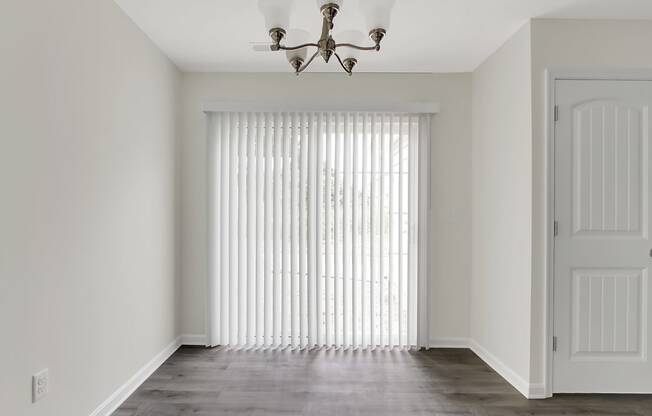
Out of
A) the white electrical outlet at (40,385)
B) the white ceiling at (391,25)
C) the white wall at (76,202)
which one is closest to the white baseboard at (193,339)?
the white wall at (76,202)

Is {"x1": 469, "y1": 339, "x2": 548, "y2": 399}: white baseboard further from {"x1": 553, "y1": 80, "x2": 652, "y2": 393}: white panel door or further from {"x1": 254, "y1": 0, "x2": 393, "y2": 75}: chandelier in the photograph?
{"x1": 254, "y1": 0, "x2": 393, "y2": 75}: chandelier

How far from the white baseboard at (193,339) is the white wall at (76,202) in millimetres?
589

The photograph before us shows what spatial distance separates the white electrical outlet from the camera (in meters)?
1.90

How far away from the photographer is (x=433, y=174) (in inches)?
153

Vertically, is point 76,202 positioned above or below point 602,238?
above

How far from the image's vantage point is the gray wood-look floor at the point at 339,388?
8.71ft

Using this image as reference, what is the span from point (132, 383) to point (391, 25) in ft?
10.0

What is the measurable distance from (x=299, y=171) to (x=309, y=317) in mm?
1329

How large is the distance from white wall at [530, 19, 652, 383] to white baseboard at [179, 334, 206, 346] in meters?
2.77

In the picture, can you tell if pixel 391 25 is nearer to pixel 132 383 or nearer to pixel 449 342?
pixel 449 342

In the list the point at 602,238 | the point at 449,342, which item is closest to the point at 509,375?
the point at 449,342

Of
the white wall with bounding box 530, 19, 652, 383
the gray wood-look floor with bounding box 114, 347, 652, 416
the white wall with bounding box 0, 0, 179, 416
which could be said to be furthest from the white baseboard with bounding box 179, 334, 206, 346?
the white wall with bounding box 530, 19, 652, 383

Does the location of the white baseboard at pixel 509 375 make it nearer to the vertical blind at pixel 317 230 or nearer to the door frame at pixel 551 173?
the door frame at pixel 551 173

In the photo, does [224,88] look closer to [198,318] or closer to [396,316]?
[198,318]
